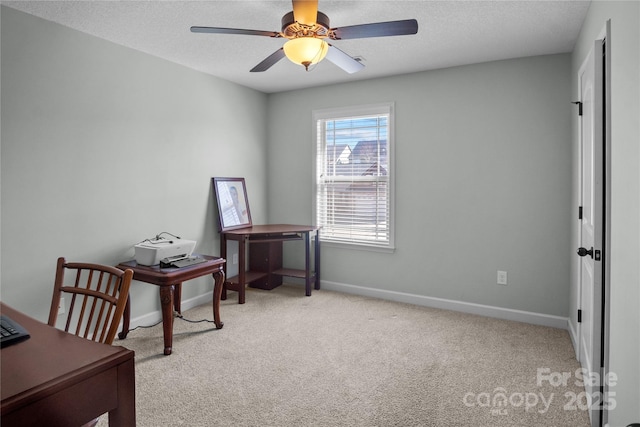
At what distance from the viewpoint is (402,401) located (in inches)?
86.7

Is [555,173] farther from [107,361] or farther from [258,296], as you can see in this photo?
[107,361]

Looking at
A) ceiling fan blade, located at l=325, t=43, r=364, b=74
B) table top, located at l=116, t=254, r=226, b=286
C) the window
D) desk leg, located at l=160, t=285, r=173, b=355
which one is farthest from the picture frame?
ceiling fan blade, located at l=325, t=43, r=364, b=74

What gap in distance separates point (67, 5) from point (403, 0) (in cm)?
207

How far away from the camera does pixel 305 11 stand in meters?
1.93

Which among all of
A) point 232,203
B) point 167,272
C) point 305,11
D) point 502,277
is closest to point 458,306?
point 502,277

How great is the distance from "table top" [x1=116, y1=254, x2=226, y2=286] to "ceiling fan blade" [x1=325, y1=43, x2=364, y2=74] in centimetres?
184

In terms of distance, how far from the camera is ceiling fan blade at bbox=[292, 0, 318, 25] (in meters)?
1.91

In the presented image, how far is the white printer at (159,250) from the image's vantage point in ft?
9.75

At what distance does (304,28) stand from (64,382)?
186 cm

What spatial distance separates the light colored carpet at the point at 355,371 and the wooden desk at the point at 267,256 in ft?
1.51

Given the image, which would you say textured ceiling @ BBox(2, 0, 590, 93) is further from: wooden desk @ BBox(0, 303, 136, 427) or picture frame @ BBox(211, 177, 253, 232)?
wooden desk @ BBox(0, 303, 136, 427)

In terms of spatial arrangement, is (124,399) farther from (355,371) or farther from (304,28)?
(304,28)

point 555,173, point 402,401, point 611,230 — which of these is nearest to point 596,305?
point 611,230

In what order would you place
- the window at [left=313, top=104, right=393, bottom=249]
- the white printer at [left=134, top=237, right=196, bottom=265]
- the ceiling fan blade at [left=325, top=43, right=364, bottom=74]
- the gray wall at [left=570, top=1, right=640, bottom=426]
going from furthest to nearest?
1. the window at [left=313, top=104, right=393, bottom=249]
2. the white printer at [left=134, top=237, right=196, bottom=265]
3. the ceiling fan blade at [left=325, top=43, right=364, bottom=74]
4. the gray wall at [left=570, top=1, right=640, bottom=426]
